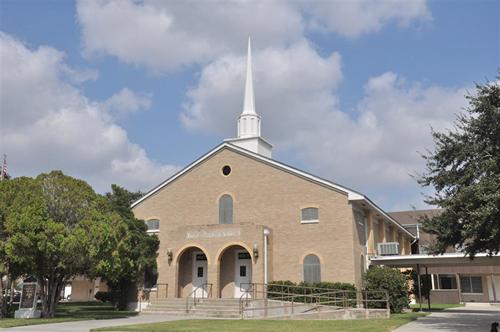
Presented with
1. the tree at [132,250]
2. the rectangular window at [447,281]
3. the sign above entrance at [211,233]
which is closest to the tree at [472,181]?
the sign above entrance at [211,233]

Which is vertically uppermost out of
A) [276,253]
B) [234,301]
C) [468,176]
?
[468,176]

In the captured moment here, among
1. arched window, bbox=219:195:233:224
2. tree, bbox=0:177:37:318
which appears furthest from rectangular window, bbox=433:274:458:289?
tree, bbox=0:177:37:318

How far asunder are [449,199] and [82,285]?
48.7 metres

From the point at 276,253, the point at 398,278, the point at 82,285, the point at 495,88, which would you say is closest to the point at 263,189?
the point at 276,253

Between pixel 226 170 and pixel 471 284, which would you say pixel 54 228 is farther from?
pixel 471 284

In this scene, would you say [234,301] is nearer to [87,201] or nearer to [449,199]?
[87,201]

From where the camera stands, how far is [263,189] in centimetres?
2995

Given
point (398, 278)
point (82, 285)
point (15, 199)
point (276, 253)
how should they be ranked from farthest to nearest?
point (82, 285), point (276, 253), point (398, 278), point (15, 199)

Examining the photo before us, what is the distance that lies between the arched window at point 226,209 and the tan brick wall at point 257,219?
0.27 metres

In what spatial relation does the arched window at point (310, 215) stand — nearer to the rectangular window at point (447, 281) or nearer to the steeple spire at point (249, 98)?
the steeple spire at point (249, 98)

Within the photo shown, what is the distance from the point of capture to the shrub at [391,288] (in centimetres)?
2573

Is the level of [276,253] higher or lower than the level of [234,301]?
higher

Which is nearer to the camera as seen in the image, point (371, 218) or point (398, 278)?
point (398, 278)

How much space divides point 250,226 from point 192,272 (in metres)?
5.34
